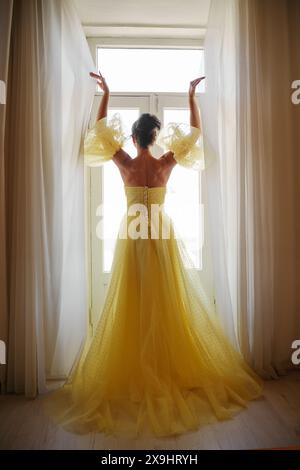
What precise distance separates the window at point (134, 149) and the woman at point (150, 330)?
50cm

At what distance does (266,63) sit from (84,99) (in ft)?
3.61

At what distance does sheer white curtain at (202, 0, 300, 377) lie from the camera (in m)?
2.09

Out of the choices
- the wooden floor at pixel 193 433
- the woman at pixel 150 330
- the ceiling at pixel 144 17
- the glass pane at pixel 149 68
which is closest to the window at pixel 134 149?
the glass pane at pixel 149 68

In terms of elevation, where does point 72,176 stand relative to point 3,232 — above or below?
above

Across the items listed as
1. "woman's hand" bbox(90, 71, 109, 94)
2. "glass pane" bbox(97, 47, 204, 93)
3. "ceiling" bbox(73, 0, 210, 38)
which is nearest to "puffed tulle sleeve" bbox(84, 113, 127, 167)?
"woman's hand" bbox(90, 71, 109, 94)

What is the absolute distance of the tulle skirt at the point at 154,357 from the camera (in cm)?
175

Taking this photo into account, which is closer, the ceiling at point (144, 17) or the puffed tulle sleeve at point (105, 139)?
the puffed tulle sleeve at point (105, 139)

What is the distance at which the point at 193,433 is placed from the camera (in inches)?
63.1

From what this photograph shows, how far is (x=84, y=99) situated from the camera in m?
2.10

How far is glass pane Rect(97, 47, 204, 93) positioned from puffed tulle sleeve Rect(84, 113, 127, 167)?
744mm

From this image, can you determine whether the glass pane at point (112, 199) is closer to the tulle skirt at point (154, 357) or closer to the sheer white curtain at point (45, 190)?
the sheer white curtain at point (45, 190)

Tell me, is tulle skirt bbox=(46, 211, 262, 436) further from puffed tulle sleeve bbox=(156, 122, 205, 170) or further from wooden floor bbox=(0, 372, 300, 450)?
puffed tulle sleeve bbox=(156, 122, 205, 170)
